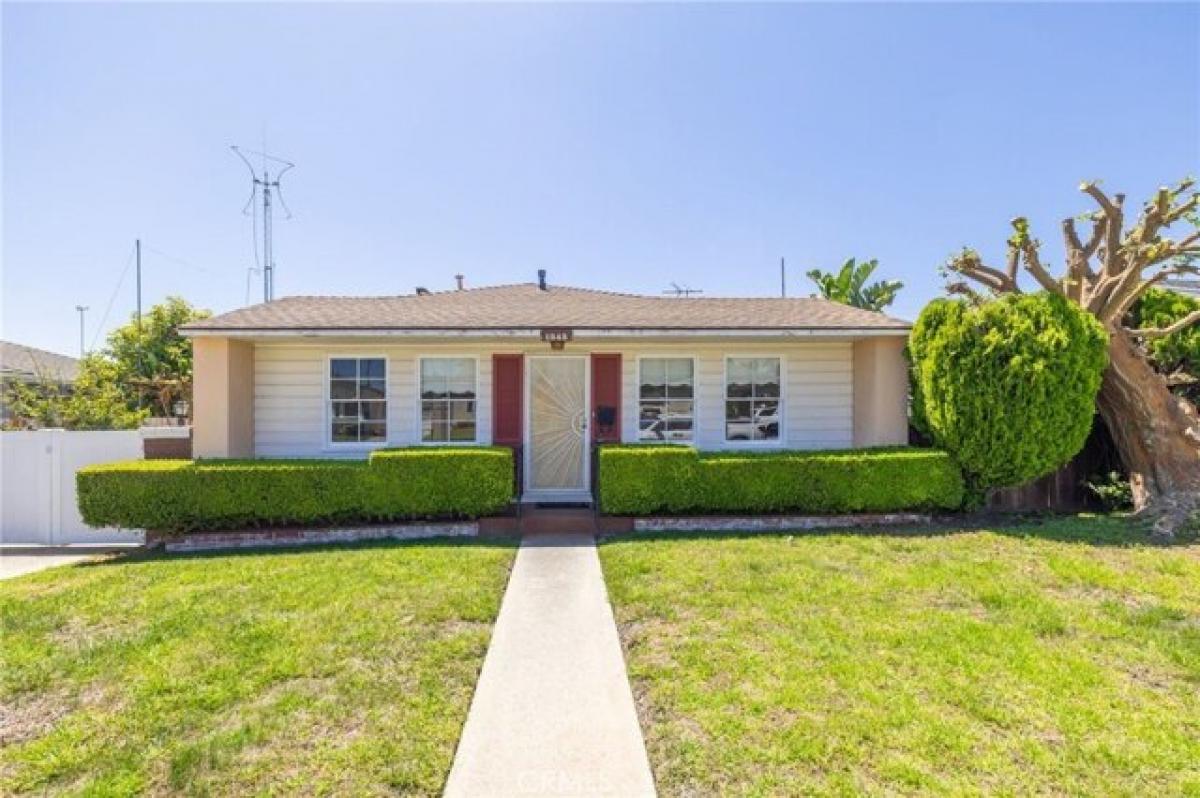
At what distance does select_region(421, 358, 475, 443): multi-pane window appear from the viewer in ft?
31.7

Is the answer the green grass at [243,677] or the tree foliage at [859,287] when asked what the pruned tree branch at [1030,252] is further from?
the tree foliage at [859,287]

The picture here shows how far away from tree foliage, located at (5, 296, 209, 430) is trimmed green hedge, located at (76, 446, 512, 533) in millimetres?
2444

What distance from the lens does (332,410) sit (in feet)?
31.3

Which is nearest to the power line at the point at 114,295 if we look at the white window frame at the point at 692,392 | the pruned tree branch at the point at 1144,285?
the white window frame at the point at 692,392

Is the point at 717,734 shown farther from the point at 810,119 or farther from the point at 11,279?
the point at 11,279

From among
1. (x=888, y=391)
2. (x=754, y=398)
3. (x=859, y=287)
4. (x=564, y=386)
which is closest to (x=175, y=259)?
(x=564, y=386)

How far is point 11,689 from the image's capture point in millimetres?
3676

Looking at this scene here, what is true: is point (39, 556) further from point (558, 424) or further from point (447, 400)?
point (558, 424)

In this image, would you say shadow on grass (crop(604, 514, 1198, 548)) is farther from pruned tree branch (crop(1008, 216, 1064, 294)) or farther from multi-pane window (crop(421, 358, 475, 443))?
multi-pane window (crop(421, 358, 475, 443))

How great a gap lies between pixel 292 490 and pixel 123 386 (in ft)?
49.0

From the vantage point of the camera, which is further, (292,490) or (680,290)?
(680,290)

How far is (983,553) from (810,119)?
986 centimetres

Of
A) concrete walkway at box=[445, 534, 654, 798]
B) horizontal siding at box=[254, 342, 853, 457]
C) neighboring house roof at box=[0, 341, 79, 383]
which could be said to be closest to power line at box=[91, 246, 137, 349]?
neighboring house roof at box=[0, 341, 79, 383]

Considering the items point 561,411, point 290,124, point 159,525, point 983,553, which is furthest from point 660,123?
point 159,525
